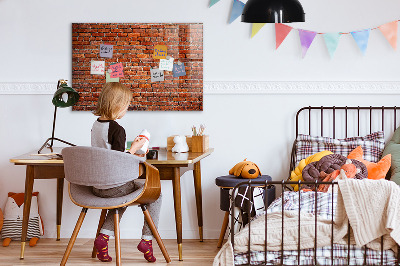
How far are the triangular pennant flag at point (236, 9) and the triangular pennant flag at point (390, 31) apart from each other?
1024mm

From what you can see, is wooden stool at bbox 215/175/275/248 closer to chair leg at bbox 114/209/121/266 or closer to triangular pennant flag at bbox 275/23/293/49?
chair leg at bbox 114/209/121/266

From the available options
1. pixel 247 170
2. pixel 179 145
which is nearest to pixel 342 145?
pixel 247 170

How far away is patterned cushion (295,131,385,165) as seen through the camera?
411cm

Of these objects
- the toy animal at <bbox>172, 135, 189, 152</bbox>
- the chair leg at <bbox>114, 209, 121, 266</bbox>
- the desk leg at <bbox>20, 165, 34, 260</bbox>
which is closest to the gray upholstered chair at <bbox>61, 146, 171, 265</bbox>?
the chair leg at <bbox>114, 209, 121, 266</bbox>

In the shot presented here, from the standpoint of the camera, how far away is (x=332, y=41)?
4277mm

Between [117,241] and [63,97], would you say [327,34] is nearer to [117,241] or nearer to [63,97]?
[63,97]

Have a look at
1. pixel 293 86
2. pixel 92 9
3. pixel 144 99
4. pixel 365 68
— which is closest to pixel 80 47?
pixel 92 9

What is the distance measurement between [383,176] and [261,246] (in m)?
1.18

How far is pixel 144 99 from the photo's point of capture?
4.40 m

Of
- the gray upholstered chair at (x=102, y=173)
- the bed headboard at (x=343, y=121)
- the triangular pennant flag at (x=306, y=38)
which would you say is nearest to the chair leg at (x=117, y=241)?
the gray upholstered chair at (x=102, y=173)

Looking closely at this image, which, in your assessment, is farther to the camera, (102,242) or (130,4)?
(130,4)

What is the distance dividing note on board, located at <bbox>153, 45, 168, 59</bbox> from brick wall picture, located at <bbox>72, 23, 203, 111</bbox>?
0.02m

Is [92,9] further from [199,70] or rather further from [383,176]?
[383,176]

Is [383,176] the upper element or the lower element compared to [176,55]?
lower
